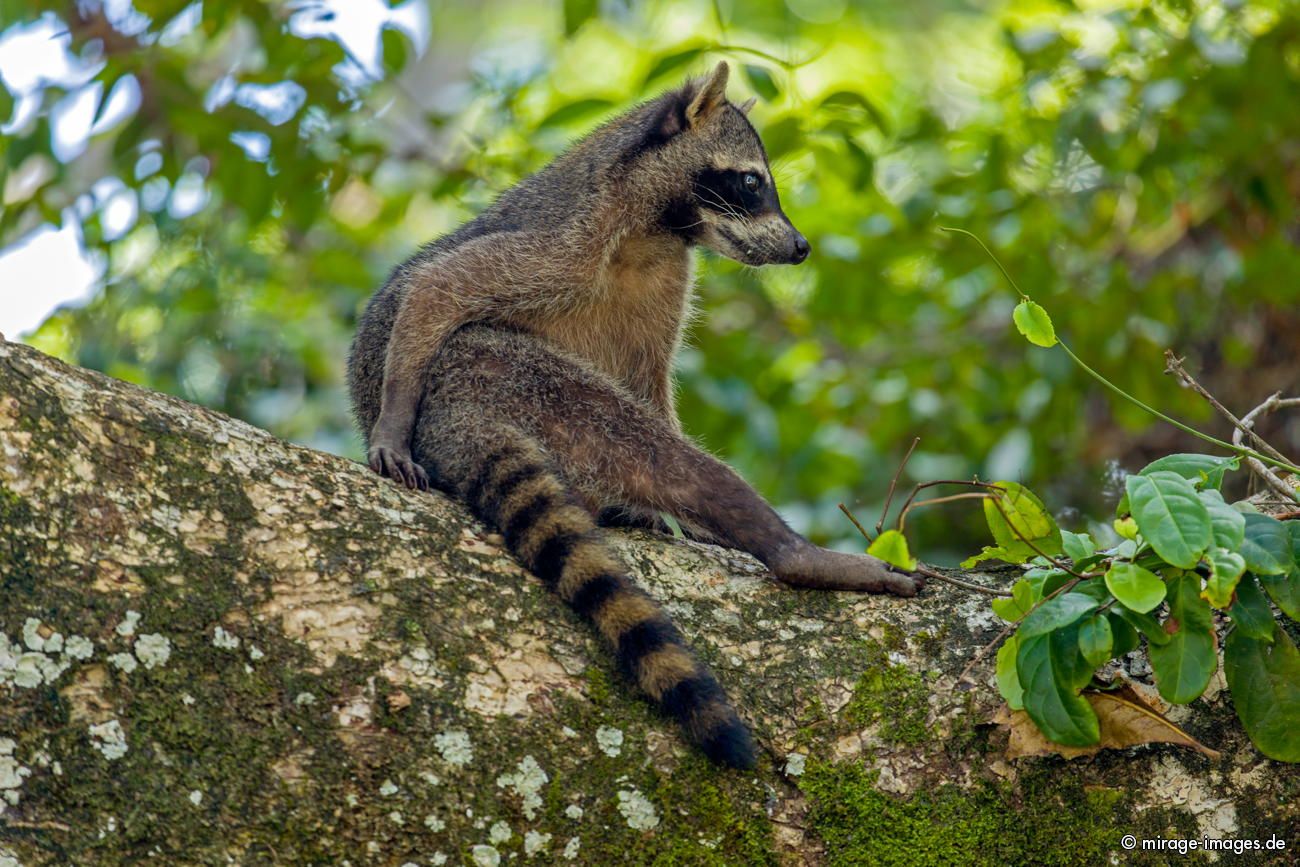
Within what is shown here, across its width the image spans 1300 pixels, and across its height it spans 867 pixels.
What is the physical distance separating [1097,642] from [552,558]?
175cm

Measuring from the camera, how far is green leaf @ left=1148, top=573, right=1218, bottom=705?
11.4 feet

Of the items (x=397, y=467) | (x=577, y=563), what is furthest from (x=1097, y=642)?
(x=397, y=467)

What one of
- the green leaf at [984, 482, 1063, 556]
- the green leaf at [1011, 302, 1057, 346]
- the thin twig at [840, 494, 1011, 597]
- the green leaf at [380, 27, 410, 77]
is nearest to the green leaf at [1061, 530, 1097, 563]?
the green leaf at [984, 482, 1063, 556]

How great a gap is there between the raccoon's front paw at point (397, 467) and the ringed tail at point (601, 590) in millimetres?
204

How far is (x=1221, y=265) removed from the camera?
9539mm

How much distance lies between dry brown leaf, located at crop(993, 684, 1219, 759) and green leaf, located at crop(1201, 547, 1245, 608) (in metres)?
0.43

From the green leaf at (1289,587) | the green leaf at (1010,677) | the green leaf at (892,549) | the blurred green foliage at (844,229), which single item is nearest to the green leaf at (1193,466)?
the green leaf at (1289,587)

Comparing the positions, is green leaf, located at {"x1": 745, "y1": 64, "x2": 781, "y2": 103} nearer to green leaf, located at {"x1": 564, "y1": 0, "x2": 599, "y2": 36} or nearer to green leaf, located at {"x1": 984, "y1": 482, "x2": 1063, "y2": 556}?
green leaf, located at {"x1": 564, "y1": 0, "x2": 599, "y2": 36}

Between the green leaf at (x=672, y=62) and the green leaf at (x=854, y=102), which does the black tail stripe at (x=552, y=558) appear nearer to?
the green leaf at (x=672, y=62)

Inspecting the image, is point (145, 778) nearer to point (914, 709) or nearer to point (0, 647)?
point (0, 647)

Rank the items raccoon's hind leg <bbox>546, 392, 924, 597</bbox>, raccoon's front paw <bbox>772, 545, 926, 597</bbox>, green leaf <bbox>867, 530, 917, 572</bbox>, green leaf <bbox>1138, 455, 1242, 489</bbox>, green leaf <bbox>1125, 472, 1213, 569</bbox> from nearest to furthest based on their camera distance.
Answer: green leaf <bbox>1125, 472, 1213, 569</bbox>, green leaf <bbox>867, 530, 917, 572</bbox>, green leaf <bbox>1138, 455, 1242, 489</bbox>, raccoon's front paw <bbox>772, 545, 926, 597</bbox>, raccoon's hind leg <bbox>546, 392, 924, 597</bbox>

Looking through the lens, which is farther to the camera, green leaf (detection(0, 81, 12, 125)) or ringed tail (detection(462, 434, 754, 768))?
green leaf (detection(0, 81, 12, 125))

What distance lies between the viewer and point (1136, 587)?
3416 millimetres

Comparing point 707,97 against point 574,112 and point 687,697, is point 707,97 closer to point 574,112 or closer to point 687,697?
point 574,112
